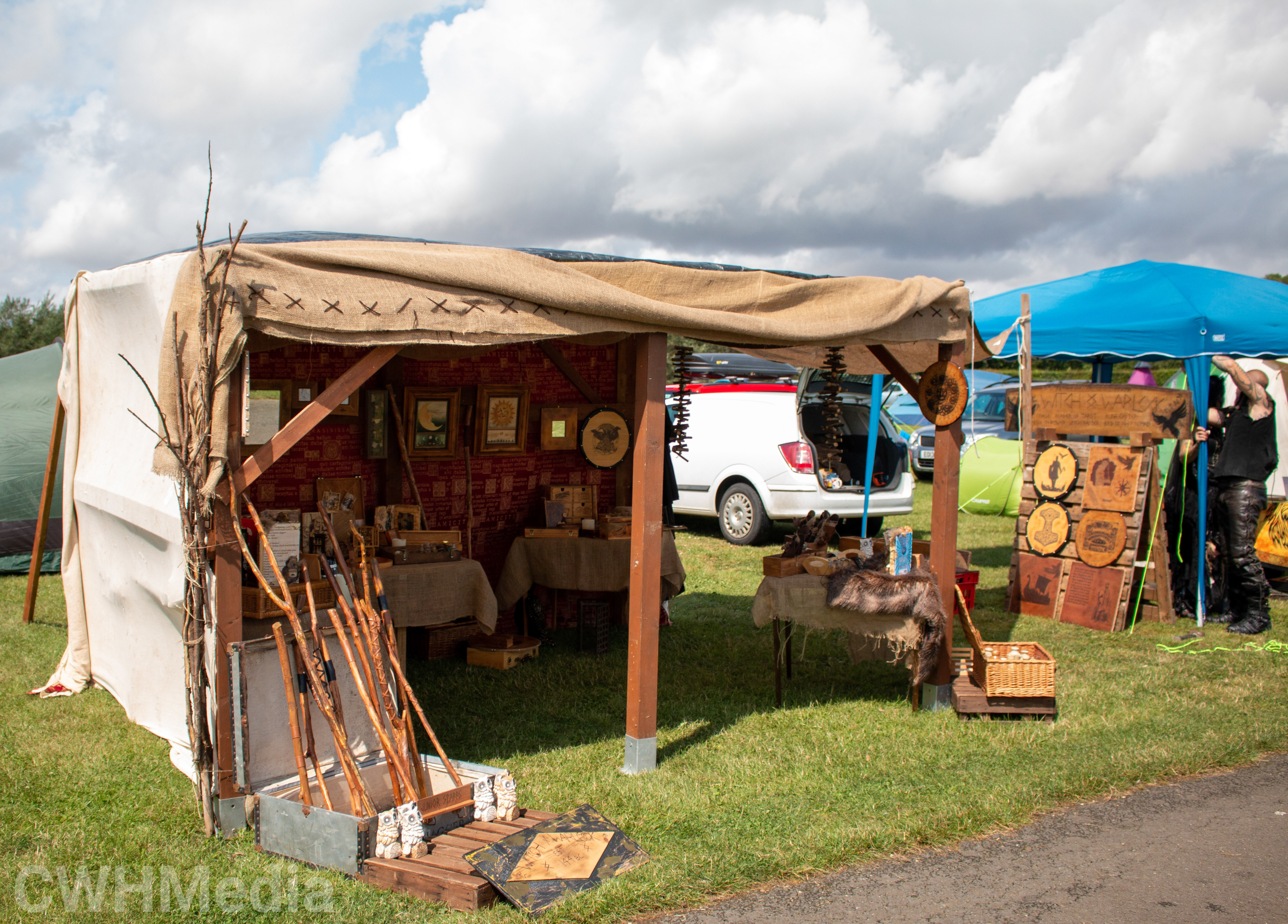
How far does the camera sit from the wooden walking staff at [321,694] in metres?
3.99

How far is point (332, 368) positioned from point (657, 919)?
423 cm

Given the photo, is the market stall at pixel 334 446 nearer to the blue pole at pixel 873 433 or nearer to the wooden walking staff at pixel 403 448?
the wooden walking staff at pixel 403 448

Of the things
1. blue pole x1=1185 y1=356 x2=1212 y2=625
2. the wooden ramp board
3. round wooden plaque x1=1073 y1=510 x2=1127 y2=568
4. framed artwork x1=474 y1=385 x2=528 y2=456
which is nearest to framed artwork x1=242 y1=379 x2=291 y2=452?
framed artwork x1=474 y1=385 x2=528 y2=456

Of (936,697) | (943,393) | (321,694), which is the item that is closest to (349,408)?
(321,694)

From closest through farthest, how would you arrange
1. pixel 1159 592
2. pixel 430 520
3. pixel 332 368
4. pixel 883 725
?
pixel 883 725, pixel 332 368, pixel 430 520, pixel 1159 592

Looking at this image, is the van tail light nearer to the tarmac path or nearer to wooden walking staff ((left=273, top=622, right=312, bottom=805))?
the tarmac path

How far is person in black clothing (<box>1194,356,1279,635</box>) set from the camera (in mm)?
7980

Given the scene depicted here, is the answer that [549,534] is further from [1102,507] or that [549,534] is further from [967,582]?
[1102,507]

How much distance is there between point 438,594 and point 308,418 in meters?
2.28

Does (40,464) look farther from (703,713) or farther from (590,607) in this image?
(703,713)

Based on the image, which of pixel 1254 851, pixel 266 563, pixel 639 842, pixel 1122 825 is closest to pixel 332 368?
pixel 266 563

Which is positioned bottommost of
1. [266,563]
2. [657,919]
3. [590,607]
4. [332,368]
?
[657,919]

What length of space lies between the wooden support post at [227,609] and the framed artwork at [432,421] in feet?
9.42

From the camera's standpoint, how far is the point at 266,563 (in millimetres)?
4461
